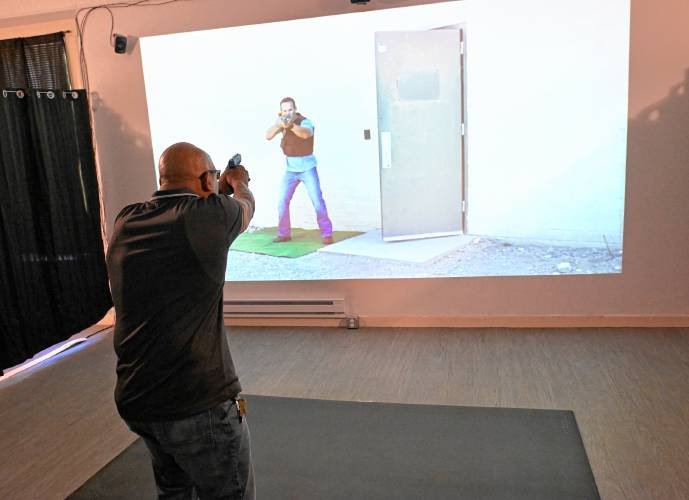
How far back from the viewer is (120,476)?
2.32 m

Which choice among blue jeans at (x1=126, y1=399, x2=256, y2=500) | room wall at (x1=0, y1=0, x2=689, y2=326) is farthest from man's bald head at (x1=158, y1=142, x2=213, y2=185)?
room wall at (x1=0, y1=0, x2=689, y2=326)

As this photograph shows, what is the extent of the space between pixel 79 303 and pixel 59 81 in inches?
67.7

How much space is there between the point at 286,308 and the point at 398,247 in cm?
97

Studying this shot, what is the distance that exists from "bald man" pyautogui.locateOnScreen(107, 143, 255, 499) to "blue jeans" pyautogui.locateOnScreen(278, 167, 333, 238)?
8.40 ft

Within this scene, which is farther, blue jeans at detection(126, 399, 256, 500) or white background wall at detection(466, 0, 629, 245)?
white background wall at detection(466, 0, 629, 245)

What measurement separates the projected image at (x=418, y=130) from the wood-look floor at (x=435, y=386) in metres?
0.54

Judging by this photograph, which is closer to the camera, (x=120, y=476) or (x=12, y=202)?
(x=120, y=476)

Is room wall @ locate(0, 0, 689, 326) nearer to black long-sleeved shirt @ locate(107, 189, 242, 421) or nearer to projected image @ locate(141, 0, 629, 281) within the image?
projected image @ locate(141, 0, 629, 281)

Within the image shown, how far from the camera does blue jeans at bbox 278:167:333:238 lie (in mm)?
4008

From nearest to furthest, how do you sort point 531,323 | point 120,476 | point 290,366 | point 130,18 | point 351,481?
point 351,481
point 120,476
point 290,366
point 531,323
point 130,18

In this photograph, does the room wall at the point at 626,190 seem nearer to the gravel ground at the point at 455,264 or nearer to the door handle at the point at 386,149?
the gravel ground at the point at 455,264

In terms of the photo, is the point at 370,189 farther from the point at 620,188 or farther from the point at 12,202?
the point at 12,202

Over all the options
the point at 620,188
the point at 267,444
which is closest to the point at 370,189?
the point at 620,188

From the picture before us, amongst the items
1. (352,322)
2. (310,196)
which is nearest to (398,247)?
(352,322)
